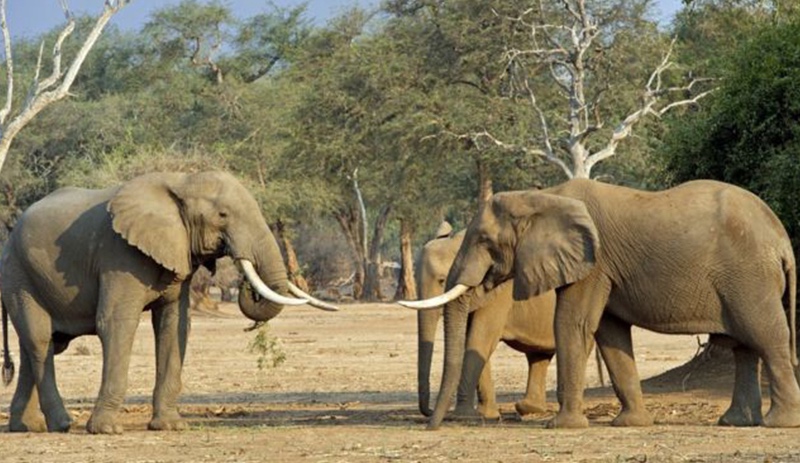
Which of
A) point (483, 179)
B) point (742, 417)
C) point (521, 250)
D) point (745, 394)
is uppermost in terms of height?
point (483, 179)

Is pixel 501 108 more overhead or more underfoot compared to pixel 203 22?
more underfoot

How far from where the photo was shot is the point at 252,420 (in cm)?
1689

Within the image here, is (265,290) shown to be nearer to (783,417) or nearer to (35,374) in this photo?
(35,374)

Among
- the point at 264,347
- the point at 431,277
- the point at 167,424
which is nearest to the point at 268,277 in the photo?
the point at 167,424

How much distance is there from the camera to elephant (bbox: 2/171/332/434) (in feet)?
48.0

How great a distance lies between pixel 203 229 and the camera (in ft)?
48.7

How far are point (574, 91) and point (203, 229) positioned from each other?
25907mm

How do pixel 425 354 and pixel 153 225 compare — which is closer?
pixel 153 225

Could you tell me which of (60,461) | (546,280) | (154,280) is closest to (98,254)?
(154,280)

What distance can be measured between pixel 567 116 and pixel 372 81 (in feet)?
17.1

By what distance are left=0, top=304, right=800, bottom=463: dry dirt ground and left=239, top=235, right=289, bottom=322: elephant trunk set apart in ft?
3.34

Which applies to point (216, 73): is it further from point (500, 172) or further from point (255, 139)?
point (500, 172)

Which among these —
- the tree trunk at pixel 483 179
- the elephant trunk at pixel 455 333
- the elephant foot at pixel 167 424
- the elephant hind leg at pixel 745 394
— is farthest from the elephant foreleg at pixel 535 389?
the tree trunk at pixel 483 179

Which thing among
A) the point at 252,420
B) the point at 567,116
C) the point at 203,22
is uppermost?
the point at 203,22
